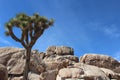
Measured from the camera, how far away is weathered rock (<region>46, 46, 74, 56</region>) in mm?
28080

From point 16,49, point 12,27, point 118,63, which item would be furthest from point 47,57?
point 12,27

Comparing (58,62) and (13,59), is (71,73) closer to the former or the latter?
(58,62)

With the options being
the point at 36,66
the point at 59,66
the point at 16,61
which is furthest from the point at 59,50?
the point at 59,66

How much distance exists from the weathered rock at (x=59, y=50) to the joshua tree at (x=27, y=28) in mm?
8346

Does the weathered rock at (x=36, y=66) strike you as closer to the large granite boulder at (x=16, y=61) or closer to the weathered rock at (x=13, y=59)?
the large granite boulder at (x=16, y=61)

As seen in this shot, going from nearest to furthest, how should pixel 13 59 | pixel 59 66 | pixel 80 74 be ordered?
pixel 80 74 < pixel 59 66 < pixel 13 59

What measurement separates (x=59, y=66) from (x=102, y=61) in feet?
17.9

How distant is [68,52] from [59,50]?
940 mm

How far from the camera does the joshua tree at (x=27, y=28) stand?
62.7ft

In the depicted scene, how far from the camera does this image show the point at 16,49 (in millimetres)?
24547

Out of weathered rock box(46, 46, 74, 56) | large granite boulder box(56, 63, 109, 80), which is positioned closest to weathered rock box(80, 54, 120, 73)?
weathered rock box(46, 46, 74, 56)

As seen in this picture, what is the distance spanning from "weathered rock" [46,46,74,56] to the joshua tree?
27.4 feet

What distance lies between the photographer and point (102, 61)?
24.8 meters

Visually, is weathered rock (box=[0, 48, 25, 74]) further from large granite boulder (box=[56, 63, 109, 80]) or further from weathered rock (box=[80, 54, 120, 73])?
weathered rock (box=[80, 54, 120, 73])
